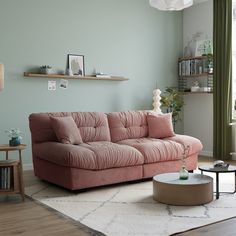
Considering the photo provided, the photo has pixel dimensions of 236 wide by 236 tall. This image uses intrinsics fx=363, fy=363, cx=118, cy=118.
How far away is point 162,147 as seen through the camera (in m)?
4.55

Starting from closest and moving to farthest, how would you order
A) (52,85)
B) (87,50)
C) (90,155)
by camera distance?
(90,155), (52,85), (87,50)

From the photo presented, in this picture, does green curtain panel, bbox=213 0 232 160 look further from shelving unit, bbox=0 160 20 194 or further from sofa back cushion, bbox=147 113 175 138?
shelving unit, bbox=0 160 20 194

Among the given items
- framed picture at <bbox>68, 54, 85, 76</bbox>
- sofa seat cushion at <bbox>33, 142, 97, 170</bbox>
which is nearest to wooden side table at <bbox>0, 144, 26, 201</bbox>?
sofa seat cushion at <bbox>33, 142, 97, 170</bbox>

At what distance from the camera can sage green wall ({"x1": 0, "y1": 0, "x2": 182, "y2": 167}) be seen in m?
5.21

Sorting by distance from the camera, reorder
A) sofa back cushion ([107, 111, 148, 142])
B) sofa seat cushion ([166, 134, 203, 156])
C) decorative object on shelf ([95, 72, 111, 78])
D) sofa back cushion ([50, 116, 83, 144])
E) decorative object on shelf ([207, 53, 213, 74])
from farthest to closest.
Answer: decorative object on shelf ([207, 53, 213, 74]) < decorative object on shelf ([95, 72, 111, 78]) < sofa back cushion ([107, 111, 148, 142]) < sofa seat cushion ([166, 134, 203, 156]) < sofa back cushion ([50, 116, 83, 144])

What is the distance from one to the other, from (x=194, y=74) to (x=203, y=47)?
0.50m

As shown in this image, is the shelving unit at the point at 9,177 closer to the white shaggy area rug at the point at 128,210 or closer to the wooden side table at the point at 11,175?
the wooden side table at the point at 11,175

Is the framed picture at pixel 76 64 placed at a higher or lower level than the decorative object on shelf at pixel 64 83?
higher

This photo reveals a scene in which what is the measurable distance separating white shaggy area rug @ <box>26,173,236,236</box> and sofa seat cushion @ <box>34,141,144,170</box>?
0.30 meters

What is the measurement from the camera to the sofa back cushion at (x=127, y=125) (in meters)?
5.05

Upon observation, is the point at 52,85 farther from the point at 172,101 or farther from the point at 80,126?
the point at 172,101

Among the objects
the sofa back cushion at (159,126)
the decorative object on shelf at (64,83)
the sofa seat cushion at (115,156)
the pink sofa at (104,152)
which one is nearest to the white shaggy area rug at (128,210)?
the pink sofa at (104,152)

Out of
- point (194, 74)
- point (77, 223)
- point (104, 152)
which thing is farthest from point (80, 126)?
point (194, 74)

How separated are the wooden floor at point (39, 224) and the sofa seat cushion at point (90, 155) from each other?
0.59 m
